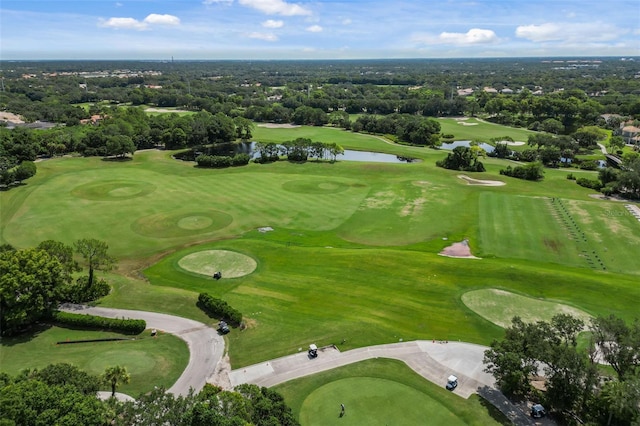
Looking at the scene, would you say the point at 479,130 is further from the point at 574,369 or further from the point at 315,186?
the point at 574,369

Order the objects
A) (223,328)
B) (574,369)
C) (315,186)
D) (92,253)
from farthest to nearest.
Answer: (315,186) → (92,253) → (223,328) → (574,369)

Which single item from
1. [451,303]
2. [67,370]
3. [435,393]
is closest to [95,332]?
[67,370]

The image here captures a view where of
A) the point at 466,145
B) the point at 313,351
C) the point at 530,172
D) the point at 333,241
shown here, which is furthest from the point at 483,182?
the point at 313,351

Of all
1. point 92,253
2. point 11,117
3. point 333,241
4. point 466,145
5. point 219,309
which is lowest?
point 333,241

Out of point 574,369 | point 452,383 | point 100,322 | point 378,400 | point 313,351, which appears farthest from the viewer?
point 100,322

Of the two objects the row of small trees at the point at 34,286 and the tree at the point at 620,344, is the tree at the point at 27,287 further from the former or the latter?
the tree at the point at 620,344

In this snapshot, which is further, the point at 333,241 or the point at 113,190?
the point at 113,190

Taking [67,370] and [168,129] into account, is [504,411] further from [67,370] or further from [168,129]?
[168,129]
